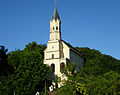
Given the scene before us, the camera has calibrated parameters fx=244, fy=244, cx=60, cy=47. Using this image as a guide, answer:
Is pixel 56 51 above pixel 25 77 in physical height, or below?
above

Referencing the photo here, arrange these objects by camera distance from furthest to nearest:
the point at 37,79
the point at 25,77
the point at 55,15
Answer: the point at 55,15, the point at 37,79, the point at 25,77

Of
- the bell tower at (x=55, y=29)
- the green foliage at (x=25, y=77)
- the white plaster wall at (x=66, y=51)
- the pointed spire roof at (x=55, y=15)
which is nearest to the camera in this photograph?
the green foliage at (x=25, y=77)

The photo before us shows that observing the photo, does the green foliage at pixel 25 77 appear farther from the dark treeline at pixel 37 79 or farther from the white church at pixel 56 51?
the white church at pixel 56 51

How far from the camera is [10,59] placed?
2126 inches

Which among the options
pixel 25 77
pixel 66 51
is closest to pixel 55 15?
pixel 66 51

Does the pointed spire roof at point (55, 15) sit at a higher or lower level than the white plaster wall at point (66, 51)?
higher

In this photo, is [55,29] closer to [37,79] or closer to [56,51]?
[56,51]

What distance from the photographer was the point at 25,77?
49094mm

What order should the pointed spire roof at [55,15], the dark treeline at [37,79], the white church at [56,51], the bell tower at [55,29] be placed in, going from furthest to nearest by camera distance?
the pointed spire roof at [55,15], the bell tower at [55,29], the white church at [56,51], the dark treeline at [37,79]

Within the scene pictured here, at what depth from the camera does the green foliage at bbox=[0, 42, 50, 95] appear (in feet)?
159

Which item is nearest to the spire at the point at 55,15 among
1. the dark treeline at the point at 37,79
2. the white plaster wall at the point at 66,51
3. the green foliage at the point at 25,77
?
the white plaster wall at the point at 66,51

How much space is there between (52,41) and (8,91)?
1984cm

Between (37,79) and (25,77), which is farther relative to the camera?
(37,79)

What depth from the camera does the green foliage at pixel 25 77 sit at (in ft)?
159
